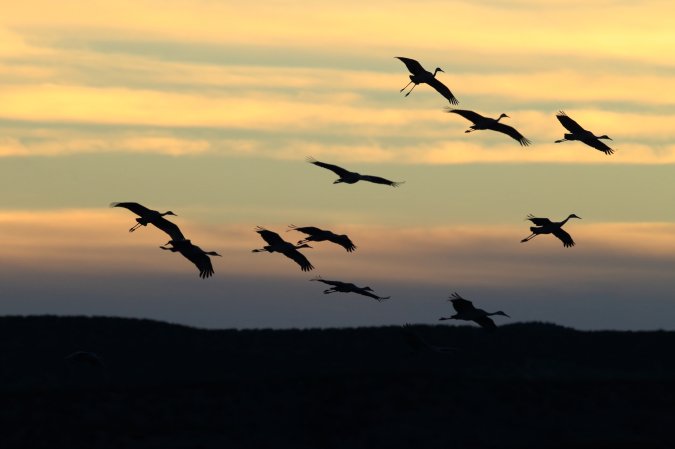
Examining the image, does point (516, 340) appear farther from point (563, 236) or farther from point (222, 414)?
point (222, 414)

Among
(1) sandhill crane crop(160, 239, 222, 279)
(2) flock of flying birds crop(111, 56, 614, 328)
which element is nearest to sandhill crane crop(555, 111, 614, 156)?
(2) flock of flying birds crop(111, 56, 614, 328)

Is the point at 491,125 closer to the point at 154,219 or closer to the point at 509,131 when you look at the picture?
the point at 509,131

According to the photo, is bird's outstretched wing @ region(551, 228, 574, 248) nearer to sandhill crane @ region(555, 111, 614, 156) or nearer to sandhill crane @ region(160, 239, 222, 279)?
sandhill crane @ region(555, 111, 614, 156)

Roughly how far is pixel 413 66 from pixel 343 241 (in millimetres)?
6090

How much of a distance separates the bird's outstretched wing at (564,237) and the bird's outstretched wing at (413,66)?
699 cm

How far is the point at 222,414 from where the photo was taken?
4859 cm

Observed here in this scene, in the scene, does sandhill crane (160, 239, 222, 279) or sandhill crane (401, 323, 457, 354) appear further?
sandhill crane (401, 323, 457, 354)

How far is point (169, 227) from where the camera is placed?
140 ft

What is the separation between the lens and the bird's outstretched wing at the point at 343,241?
4591 centimetres

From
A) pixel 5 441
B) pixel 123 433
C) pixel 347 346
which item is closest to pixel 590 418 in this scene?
pixel 347 346

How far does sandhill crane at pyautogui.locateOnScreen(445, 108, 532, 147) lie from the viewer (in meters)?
46.0

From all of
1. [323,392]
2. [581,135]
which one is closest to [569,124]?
[581,135]

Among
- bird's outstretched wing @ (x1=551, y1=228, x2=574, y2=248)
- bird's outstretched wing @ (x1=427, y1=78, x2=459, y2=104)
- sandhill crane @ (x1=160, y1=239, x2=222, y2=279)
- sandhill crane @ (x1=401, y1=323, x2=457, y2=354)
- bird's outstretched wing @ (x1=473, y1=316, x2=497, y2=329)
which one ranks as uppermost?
bird's outstretched wing @ (x1=427, y1=78, x2=459, y2=104)

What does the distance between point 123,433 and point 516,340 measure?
1712cm
